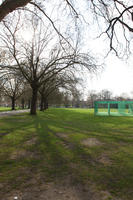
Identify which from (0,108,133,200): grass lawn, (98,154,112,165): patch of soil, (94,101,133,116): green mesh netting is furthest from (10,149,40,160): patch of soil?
(94,101,133,116): green mesh netting

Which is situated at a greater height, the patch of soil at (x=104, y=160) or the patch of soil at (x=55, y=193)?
the patch of soil at (x=55, y=193)

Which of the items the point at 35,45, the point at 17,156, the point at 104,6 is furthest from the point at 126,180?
the point at 35,45

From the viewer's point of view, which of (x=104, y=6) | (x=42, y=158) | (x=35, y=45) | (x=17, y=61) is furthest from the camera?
(x=35, y=45)

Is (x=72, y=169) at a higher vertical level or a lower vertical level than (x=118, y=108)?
lower

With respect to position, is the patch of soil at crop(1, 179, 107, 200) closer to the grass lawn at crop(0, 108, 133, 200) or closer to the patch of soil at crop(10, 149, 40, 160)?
the grass lawn at crop(0, 108, 133, 200)

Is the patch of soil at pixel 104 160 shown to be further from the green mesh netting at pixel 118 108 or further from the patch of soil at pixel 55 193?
the green mesh netting at pixel 118 108

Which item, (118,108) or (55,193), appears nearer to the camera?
(55,193)

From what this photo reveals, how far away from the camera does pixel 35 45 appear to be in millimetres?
A: 20078

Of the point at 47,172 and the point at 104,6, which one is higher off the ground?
the point at 104,6

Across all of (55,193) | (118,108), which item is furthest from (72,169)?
(118,108)

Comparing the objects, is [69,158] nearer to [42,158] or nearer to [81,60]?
[42,158]

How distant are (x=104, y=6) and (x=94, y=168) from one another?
6.05 meters

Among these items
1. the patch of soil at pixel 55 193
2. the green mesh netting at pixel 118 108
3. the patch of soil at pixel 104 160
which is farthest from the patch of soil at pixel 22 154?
the green mesh netting at pixel 118 108

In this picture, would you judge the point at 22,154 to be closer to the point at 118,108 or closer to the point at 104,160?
the point at 104,160
